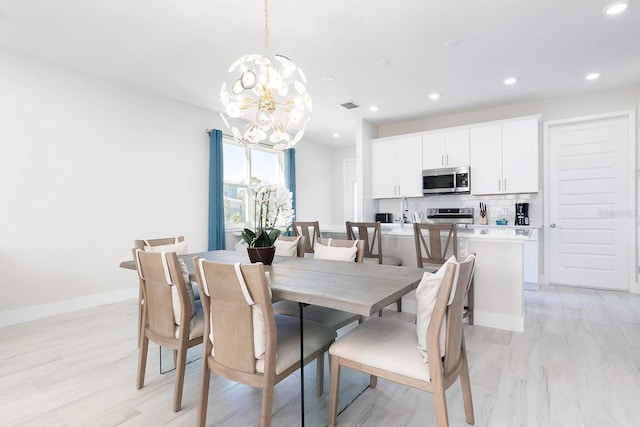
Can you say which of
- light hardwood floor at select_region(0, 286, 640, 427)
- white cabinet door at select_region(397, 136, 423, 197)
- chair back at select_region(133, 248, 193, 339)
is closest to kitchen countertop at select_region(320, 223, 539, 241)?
light hardwood floor at select_region(0, 286, 640, 427)

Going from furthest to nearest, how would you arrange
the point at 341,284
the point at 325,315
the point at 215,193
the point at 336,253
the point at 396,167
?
the point at 396,167 → the point at 215,193 → the point at 336,253 → the point at 325,315 → the point at 341,284

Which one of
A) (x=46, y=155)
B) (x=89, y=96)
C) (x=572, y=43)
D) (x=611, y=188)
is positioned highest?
(x=572, y=43)

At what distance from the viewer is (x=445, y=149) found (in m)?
5.11

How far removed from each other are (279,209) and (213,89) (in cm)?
273

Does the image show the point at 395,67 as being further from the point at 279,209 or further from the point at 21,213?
the point at 21,213

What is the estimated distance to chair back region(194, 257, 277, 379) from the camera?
137 centimetres

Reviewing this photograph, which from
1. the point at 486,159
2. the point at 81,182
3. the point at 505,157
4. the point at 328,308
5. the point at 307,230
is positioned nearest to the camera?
the point at 328,308

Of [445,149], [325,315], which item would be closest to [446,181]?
[445,149]

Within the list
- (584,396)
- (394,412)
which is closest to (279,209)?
(394,412)

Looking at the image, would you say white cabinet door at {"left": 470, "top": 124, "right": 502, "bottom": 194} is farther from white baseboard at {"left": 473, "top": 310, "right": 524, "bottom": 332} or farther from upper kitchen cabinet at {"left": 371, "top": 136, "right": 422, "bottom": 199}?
white baseboard at {"left": 473, "top": 310, "right": 524, "bottom": 332}

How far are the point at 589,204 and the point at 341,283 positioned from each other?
180 inches

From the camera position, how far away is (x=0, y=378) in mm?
2170

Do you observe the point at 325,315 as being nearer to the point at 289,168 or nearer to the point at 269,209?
the point at 269,209

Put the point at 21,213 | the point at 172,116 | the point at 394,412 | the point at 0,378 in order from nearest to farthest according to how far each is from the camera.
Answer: the point at 394,412 < the point at 0,378 < the point at 21,213 < the point at 172,116
